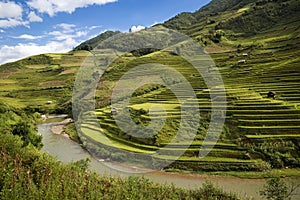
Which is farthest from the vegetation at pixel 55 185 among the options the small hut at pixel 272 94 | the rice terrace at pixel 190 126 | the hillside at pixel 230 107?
the small hut at pixel 272 94

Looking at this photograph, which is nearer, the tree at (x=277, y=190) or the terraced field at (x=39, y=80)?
the tree at (x=277, y=190)

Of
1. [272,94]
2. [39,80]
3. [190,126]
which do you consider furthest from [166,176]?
[39,80]

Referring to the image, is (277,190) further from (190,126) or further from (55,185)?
(190,126)

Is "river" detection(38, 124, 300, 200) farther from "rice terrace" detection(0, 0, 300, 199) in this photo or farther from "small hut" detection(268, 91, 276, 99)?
"small hut" detection(268, 91, 276, 99)

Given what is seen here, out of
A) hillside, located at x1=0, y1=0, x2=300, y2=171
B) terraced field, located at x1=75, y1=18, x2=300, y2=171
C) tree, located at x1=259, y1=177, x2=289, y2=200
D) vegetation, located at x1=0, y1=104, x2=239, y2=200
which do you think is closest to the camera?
vegetation, located at x1=0, y1=104, x2=239, y2=200

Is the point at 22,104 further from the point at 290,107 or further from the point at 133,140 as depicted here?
the point at 290,107

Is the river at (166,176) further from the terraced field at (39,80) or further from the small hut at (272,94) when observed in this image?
the terraced field at (39,80)

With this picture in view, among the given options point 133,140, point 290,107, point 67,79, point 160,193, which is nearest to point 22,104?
point 67,79

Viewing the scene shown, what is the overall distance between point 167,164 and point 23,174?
57.3 feet

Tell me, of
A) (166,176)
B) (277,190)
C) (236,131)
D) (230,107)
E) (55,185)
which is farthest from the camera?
(230,107)

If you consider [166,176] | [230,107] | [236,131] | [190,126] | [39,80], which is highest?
[39,80]

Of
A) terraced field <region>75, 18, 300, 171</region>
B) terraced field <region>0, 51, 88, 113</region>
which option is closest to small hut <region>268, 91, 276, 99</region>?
terraced field <region>75, 18, 300, 171</region>

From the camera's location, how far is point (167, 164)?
1176 inches


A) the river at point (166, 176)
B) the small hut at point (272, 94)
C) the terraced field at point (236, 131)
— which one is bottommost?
Answer: the river at point (166, 176)
